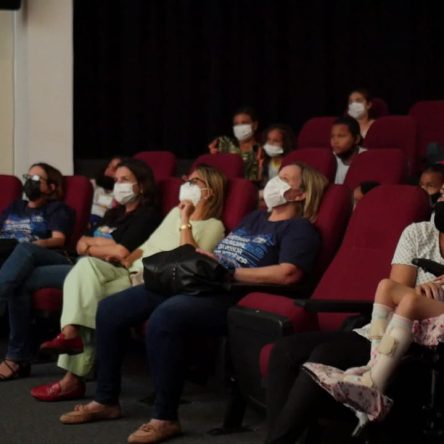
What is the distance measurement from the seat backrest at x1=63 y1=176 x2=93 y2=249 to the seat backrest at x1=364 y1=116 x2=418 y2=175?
1573 mm

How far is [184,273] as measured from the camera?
374cm

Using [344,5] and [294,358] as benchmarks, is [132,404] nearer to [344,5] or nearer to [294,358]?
[294,358]

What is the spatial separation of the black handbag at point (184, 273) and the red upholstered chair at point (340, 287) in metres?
0.15

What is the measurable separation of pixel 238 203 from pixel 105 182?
1.84 metres

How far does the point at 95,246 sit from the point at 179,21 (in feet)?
12.7

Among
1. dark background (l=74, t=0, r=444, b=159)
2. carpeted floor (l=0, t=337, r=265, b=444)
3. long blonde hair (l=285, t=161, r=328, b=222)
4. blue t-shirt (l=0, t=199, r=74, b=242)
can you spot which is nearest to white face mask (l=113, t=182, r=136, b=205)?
blue t-shirt (l=0, t=199, r=74, b=242)

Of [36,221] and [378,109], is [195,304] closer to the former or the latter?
[36,221]

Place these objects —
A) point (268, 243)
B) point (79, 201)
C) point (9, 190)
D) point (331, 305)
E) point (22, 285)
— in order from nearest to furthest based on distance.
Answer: point (331, 305) < point (268, 243) < point (22, 285) < point (79, 201) < point (9, 190)

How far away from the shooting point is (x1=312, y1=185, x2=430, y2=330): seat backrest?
3516 millimetres

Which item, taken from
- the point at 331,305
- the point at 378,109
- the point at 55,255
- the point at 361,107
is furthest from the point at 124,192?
the point at 378,109

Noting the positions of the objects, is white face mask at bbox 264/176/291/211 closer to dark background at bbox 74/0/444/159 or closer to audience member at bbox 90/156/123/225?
audience member at bbox 90/156/123/225

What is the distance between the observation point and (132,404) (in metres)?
4.10

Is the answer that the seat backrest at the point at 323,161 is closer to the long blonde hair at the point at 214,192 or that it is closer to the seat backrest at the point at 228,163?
the seat backrest at the point at 228,163

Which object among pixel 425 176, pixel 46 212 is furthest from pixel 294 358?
pixel 46 212
